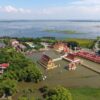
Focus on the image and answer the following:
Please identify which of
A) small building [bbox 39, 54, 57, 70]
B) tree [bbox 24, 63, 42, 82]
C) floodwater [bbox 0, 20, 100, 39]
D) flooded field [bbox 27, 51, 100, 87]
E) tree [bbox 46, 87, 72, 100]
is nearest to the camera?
tree [bbox 46, 87, 72, 100]

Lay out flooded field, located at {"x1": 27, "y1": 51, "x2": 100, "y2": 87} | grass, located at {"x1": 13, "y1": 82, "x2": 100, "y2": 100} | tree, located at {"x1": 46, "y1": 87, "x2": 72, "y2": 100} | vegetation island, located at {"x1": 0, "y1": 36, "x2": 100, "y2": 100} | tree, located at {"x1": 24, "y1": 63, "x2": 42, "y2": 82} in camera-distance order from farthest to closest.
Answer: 1. tree, located at {"x1": 24, "y1": 63, "x2": 42, "y2": 82}
2. flooded field, located at {"x1": 27, "y1": 51, "x2": 100, "y2": 87}
3. grass, located at {"x1": 13, "y1": 82, "x2": 100, "y2": 100}
4. vegetation island, located at {"x1": 0, "y1": 36, "x2": 100, "y2": 100}
5. tree, located at {"x1": 46, "y1": 87, "x2": 72, "y2": 100}

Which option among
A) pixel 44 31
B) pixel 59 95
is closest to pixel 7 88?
pixel 59 95

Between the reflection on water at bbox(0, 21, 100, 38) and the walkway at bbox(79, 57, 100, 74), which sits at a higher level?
the walkway at bbox(79, 57, 100, 74)

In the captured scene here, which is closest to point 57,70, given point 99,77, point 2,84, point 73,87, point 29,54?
point 99,77

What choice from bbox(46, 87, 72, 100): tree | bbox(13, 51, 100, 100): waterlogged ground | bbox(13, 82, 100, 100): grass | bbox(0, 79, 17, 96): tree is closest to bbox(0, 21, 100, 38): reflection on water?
bbox(13, 51, 100, 100): waterlogged ground

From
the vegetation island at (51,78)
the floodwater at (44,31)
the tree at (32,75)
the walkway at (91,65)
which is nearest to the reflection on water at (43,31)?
the floodwater at (44,31)

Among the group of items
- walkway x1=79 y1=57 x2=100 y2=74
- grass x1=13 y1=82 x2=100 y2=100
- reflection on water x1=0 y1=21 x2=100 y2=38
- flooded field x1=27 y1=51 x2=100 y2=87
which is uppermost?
grass x1=13 y1=82 x2=100 y2=100

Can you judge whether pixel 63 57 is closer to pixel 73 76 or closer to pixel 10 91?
→ pixel 73 76

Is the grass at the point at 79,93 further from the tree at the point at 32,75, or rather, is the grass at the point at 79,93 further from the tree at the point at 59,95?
the tree at the point at 59,95

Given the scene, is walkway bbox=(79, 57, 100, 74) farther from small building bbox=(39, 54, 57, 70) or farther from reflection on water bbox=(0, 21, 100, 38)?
reflection on water bbox=(0, 21, 100, 38)
